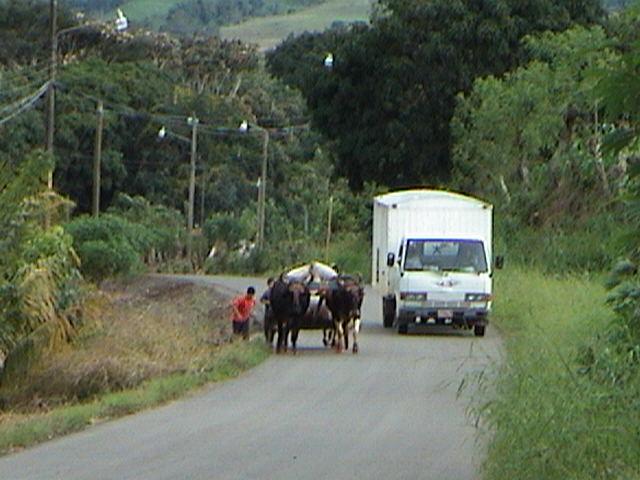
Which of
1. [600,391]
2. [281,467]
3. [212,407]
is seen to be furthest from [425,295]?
[600,391]

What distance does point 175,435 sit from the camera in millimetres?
17844

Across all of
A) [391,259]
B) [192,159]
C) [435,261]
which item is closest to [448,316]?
[435,261]

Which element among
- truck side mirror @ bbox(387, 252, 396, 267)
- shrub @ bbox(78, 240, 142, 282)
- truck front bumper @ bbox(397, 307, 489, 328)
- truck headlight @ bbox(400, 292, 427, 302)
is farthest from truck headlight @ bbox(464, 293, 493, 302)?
shrub @ bbox(78, 240, 142, 282)

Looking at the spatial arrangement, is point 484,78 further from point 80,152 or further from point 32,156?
point 32,156

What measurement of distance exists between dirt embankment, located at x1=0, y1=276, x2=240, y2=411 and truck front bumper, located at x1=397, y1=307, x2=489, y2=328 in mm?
3733

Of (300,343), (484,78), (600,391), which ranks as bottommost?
(300,343)

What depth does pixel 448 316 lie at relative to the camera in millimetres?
32188

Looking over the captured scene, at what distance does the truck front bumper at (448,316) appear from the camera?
105ft

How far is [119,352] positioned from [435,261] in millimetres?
8632

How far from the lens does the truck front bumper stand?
3192 cm

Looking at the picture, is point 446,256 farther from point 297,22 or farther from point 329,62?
point 297,22

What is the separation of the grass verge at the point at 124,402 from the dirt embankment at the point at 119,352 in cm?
46

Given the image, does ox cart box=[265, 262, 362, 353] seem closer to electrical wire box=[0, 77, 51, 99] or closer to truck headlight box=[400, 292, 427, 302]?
truck headlight box=[400, 292, 427, 302]

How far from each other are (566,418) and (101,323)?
20.3 m
